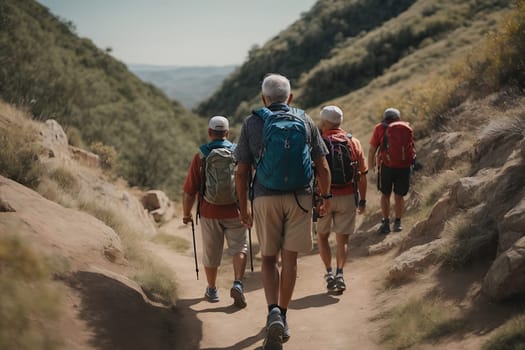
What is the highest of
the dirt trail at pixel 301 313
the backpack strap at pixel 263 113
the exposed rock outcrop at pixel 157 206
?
the backpack strap at pixel 263 113

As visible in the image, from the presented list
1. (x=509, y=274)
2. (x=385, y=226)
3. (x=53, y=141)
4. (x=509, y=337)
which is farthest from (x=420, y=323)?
(x=53, y=141)

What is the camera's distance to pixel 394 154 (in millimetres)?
8273

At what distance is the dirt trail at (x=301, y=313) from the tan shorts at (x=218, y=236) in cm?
65

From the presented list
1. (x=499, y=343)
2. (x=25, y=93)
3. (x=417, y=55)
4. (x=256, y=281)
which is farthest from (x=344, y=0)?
(x=499, y=343)

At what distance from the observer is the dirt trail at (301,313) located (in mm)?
4918

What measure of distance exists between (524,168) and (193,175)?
12.0 ft

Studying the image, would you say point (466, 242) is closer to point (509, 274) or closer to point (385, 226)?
point (509, 274)

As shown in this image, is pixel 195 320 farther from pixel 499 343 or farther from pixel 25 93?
pixel 25 93

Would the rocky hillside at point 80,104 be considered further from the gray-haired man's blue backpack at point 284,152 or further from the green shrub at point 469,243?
the green shrub at point 469,243

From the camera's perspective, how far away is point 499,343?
11.8 ft

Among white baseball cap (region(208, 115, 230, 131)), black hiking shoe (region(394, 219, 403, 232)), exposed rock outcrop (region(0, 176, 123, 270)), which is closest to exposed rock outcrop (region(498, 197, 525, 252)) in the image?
white baseball cap (region(208, 115, 230, 131))

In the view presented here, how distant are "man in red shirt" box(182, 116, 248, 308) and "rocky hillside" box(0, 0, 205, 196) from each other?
9227 mm

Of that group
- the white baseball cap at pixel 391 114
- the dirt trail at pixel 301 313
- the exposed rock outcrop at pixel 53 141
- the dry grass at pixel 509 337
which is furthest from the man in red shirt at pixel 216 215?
the exposed rock outcrop at pixel 53 141

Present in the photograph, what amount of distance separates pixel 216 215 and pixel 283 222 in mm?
1478
